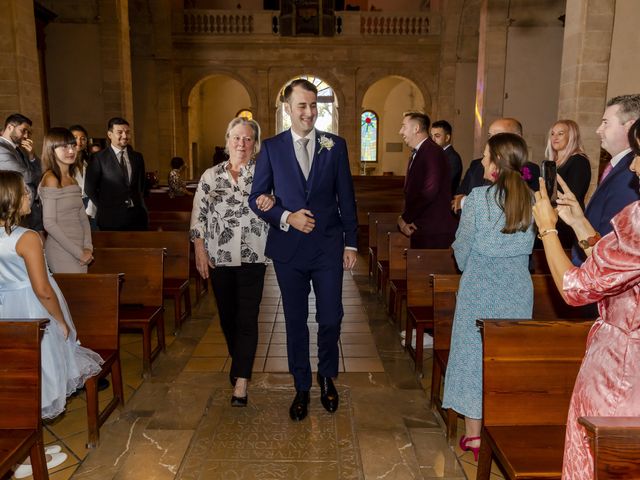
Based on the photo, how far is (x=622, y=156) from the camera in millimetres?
2721

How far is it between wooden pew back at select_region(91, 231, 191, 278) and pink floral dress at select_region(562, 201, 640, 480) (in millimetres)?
4109

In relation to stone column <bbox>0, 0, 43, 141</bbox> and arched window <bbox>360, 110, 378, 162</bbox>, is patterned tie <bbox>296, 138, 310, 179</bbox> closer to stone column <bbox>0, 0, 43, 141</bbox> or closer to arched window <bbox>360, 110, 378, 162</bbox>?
stone column <bbox>0, 0, 43, 141</bbox>

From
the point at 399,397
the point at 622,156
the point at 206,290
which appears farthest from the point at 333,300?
the point at 206,290

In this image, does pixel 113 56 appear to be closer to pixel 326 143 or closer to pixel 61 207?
pixel 61 207

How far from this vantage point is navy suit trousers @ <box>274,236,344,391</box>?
331cm

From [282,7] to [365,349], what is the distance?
16.1m

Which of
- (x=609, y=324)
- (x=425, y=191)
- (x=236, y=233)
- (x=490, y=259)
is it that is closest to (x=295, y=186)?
(x=236, y=233)

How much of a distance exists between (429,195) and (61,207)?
286 cm

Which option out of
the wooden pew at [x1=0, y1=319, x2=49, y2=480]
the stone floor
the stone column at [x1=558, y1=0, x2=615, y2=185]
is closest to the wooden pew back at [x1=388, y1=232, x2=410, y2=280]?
the stone floor

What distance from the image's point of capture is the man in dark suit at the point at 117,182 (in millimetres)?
4996

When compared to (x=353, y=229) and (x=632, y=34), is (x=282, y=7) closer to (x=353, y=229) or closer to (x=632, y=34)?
(x=632, y=34)

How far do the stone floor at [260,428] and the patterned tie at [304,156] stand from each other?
1.55 metres

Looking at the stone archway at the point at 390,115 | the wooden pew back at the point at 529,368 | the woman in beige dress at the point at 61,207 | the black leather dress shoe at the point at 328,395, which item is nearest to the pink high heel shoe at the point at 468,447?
the wooden pew back at the point at 529,368

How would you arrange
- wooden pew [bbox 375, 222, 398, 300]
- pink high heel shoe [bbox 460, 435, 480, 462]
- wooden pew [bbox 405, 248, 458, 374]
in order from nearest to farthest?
pink high heel shoe [bbox 460, 435, 480, 462]
wooden pew [bbox 405, 248, 458, 374]
wooden pew [bbox 375, 222, 398, 300]
